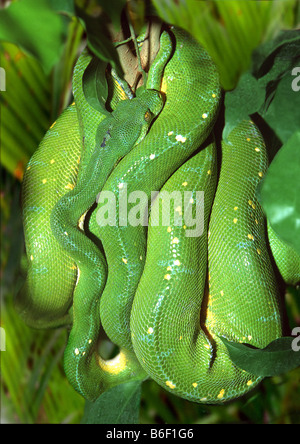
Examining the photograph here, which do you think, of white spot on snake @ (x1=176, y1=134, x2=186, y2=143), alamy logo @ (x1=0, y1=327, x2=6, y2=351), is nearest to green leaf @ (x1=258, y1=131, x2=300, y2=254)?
white spot on snake @ (x1=176, y1=134, x2=186, y2=143)

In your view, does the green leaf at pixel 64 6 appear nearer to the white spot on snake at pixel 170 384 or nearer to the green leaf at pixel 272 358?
the green leaf at pixel 272 358

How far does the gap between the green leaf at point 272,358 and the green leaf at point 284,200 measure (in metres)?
0.21

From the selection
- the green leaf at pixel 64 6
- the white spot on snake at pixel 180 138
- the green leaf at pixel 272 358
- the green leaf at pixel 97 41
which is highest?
the green leaf at pixel 64 6

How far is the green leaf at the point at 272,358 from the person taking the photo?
639 mm

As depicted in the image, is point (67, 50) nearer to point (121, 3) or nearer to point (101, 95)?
point (101, 95)

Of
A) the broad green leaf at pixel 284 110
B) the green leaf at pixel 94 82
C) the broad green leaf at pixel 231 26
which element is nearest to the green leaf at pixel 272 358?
the broad green leaf at pixel 284 110

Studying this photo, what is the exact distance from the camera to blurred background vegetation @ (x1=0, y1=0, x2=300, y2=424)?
3.48ft

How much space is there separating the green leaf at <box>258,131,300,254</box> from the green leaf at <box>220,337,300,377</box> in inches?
8.4

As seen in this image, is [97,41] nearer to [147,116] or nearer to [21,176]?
[147,116]

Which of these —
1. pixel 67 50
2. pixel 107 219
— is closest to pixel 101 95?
pixel 107 219

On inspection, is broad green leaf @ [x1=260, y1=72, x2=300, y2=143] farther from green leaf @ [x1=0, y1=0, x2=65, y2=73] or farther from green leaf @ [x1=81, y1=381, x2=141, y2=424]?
green leaf @ [x1=81, y1=381, x2=141, y2=424]

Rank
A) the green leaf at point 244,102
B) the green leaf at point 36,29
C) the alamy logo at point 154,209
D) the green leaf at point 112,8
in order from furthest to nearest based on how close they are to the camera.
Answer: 1. the alamy logo at point 154,209
2. the green leaf at point 244,102
3. the green leaf at point 112,8
4. the green leaf at point 36,29

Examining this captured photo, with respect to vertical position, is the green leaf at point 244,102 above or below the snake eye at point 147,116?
above

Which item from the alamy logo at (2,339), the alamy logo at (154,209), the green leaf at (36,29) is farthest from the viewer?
the alamy logo at (2,339)
